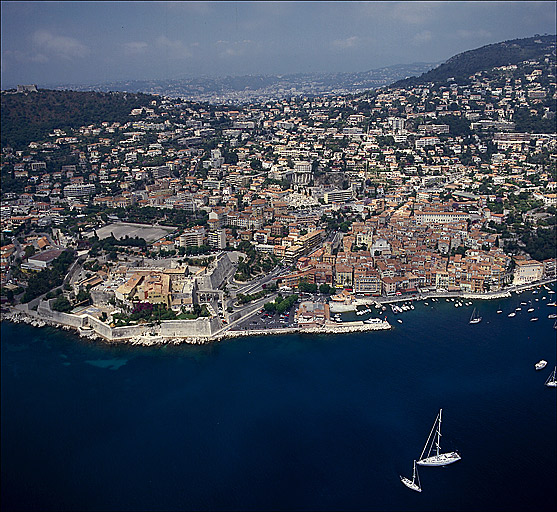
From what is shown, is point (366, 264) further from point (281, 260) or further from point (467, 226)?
point (467, 226)

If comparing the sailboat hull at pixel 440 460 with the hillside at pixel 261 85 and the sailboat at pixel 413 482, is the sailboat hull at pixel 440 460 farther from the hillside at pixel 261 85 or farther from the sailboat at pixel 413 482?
the hillside at pixel 261 85

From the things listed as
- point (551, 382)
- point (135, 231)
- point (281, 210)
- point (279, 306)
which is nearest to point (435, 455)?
point (551, 382)

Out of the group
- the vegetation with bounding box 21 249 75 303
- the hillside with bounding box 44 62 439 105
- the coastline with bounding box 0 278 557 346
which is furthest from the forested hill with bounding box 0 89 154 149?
Result: the hillside with bounding box 44 62 439 105

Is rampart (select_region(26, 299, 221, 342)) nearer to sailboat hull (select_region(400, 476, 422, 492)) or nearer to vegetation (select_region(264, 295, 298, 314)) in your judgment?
vegetation (select_region(264, 295, 298, 314))

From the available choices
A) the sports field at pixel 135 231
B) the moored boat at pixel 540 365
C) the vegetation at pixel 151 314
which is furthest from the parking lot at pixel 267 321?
the sports field at pixel 135 231

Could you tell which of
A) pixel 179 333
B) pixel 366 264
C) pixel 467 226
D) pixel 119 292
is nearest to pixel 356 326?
pixel 366 264

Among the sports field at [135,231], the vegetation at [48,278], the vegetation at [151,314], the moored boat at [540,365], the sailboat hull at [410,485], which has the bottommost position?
the sailboat hull at [410,485]

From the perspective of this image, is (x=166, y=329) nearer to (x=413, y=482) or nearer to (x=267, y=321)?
(x=267, y=321)
